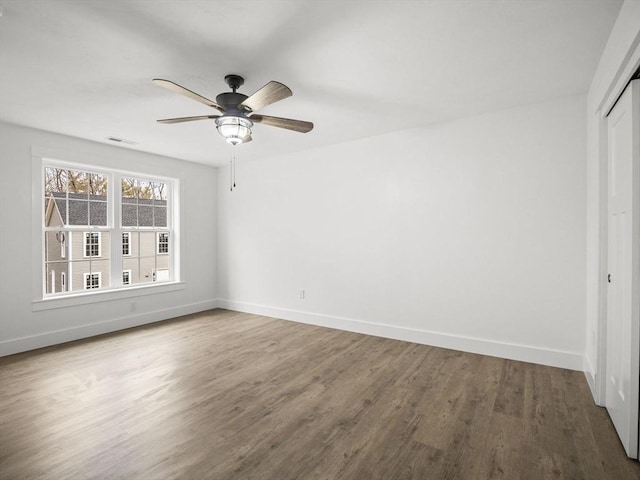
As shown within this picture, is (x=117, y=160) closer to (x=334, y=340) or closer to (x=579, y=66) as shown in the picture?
(x=334, y=340)

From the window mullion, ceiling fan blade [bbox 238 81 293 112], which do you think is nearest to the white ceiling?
ceiling fan blade [bbox 238 81 293 112]

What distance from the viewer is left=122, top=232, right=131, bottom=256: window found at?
15.9 feet

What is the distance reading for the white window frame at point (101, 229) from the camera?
3938 millimetres

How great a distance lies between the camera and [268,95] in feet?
7.52

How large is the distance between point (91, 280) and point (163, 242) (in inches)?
47.6

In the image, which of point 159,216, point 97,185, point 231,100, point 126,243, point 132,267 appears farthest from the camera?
point 159,216

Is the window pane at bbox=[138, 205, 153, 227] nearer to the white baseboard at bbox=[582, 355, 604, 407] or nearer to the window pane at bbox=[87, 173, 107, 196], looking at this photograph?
the window pane at bbox=[87, 173, 107, 196]

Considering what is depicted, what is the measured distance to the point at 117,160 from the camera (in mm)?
4684

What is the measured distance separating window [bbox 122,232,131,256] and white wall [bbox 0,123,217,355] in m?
0.70

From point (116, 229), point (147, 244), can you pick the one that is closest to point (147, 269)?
point (147, 244)

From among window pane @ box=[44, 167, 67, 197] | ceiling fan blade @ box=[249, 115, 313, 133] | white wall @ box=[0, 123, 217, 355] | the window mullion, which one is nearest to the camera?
ceiling fan blade @ box=[249, 115, 313, 133]

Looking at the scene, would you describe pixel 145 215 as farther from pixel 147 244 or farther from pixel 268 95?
pixel 268 95

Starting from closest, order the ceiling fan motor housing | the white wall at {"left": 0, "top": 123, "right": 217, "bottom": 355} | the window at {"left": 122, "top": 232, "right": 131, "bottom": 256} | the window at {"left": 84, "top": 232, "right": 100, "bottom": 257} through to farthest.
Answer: the ceiling fan motor housing
the white wall at {"left": 0, "top": 123, "right": 217, "bottom": 355}
the window at {"left": 84, "top": 232, "right": 100, "bottom": 257}
the window at {"left": 122, "top": 232, "right": 131, "bottom": 256}

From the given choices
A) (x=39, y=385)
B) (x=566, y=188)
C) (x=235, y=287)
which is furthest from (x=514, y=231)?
(x=39, y=385)
